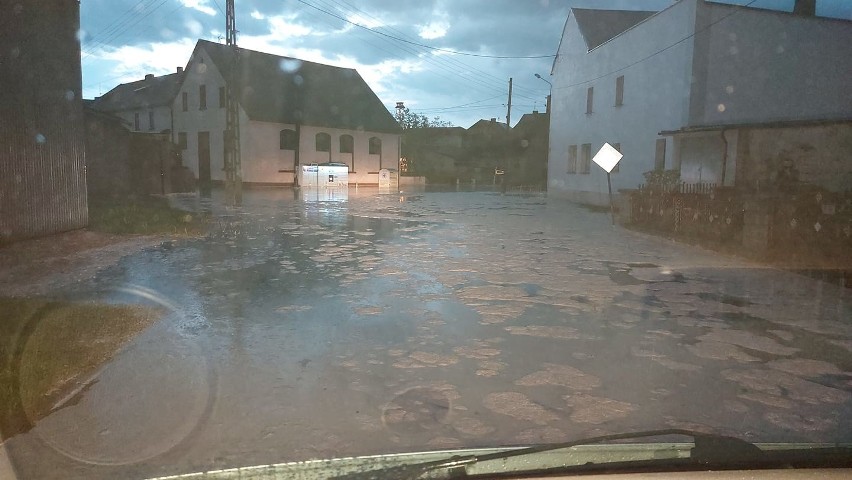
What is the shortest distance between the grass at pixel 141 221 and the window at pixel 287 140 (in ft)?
78.3

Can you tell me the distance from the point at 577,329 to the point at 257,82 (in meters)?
41.0

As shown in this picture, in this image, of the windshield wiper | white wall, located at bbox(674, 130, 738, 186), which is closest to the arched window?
white wall, located at bbox(674, 130, 738, 186)

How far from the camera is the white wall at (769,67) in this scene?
20.9 m

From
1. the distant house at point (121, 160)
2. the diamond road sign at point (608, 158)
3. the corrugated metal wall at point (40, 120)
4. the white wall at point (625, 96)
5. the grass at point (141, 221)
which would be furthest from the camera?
the distant house at point (121, 160)

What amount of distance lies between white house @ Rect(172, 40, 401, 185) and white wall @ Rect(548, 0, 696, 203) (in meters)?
18.0

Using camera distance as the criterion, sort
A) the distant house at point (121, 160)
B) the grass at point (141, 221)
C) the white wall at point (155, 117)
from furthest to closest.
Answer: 1. the white wall at point (155, 117)
2. the distant house at point (121, 160)
3. the grass at point (141, 221)

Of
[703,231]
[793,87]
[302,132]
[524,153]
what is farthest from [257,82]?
[703,231]

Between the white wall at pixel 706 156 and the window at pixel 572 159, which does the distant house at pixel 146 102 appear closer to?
the window at pixel 572 159

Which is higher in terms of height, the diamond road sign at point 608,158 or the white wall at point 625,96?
the white wall at point 625,96

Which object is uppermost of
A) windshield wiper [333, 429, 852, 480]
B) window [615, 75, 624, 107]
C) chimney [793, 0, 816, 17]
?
chimney [793, 0, 816, 17]

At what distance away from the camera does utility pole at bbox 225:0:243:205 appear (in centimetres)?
2088

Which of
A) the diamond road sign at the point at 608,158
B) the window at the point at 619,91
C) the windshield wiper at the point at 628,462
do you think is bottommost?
the windshield wiper at the point at 628,462

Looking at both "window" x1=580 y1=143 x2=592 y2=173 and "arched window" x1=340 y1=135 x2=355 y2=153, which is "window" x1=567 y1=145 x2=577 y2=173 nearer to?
"window" x1=580 y1=143 x2=592 y2=173

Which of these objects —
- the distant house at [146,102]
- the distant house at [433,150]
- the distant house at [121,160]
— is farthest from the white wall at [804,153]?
the distant house at [433,150]
